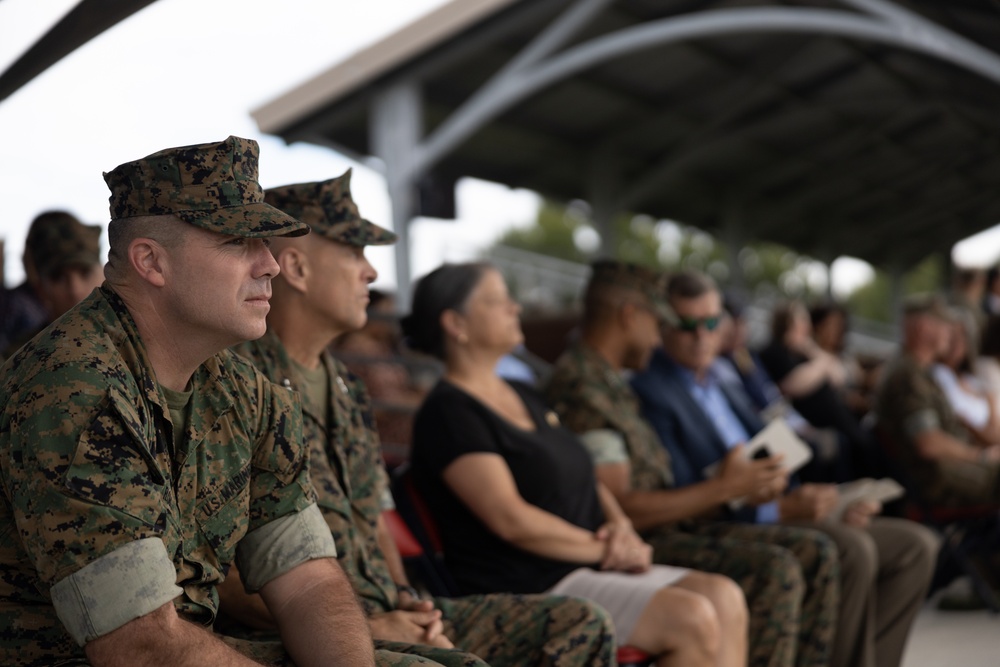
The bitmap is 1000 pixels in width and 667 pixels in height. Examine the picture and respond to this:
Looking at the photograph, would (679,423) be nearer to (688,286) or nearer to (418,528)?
(688,286)

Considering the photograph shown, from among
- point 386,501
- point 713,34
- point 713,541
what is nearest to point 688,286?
point 713,541

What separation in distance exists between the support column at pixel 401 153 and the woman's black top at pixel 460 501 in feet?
14.8

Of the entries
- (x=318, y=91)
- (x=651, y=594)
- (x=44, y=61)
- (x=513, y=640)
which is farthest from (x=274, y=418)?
(x=318, y=91)

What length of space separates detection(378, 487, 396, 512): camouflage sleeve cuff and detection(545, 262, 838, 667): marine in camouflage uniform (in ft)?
2.71

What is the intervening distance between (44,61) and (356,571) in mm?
1461

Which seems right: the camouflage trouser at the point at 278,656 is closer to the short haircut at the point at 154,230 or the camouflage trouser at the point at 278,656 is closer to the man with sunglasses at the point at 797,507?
the short haircut at the point at 154,230

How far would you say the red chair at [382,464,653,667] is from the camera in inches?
129

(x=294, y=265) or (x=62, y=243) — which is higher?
(x=62, y=243)

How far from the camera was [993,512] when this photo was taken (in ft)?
18.4

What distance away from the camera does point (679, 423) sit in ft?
13.9

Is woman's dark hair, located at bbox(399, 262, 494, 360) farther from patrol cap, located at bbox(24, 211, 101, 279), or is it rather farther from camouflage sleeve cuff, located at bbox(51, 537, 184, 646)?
camouflage sleeve cuff, located at bbox(51, 537, 184, 646)

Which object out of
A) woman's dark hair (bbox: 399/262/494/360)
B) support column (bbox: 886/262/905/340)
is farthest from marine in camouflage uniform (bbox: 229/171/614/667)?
support column (bbox: 886/262/905/340)

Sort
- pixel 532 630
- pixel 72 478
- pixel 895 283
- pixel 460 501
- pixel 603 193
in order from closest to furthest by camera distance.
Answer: pixel 72 478 → pixel 532 630 → pixel 460 501 → pixel 603 193 → pixel 895 283

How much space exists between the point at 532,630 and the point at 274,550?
2.89 ft
